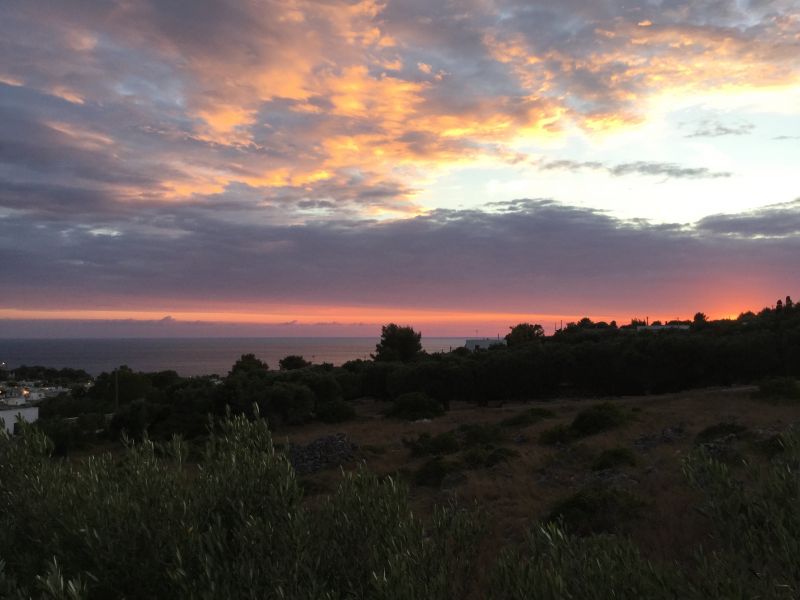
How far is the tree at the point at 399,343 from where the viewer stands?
90.6 metres

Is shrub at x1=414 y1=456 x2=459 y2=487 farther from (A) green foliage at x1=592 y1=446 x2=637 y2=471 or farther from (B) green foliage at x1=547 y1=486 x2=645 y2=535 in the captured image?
(B) green foliage at x1=547 y1=486 x2=645 y2=535

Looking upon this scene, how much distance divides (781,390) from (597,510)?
92.2 ft

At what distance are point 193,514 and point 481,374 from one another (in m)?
52.2

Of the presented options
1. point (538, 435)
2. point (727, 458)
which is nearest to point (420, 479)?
point (538, 435)

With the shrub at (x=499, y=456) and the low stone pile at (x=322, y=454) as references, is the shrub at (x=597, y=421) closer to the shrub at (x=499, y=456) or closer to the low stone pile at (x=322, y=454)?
the shrub at (x=499, y=456)

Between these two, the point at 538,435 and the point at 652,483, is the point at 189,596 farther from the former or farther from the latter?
the point at 538,435

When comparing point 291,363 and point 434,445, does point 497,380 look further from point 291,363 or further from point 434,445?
point 291,363

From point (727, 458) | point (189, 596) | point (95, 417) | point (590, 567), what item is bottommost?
point (95, 417)

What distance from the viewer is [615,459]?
91.5ft

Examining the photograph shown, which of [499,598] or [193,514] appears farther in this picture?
[193,514]

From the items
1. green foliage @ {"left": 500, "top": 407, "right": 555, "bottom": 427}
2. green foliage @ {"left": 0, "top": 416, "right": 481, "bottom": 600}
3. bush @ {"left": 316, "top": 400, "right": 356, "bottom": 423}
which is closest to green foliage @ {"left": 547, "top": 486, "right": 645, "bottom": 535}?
green foliage @ {"left": 0, "top": 416, "right": 481, "bottom": 600}

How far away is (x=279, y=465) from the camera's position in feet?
33.7

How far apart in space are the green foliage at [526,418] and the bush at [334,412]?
16.6 meters

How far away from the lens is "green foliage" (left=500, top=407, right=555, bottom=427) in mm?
41875
